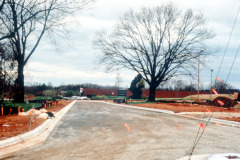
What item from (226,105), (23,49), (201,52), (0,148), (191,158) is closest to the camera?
(191,158)

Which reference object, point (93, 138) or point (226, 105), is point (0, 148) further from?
point (226, 105)

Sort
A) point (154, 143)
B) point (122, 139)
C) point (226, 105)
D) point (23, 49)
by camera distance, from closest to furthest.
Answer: point (154, 143)
point (122, 139)
point (226, 105)
point (23, 49)

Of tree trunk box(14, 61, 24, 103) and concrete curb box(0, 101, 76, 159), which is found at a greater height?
tree trunk box(14, 61, 24, 103)

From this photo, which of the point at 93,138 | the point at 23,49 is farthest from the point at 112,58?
the point at 93,138

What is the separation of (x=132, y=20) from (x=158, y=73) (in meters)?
9.53

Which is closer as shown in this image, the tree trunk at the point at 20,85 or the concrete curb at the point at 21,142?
the concrete curb at the point at 21,142

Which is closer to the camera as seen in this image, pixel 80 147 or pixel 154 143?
pixel 80 147

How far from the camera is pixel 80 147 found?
692cm

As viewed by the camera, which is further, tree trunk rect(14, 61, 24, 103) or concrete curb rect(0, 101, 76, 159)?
tree trunk rect(14, 61, 24, 103)

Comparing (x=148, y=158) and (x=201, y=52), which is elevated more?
(x=201, y=52)

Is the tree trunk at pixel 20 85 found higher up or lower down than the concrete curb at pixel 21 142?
higher up

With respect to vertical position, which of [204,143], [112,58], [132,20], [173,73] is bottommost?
[204,143]

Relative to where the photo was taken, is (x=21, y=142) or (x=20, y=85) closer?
(x=21, y=142)

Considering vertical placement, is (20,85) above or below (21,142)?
above
